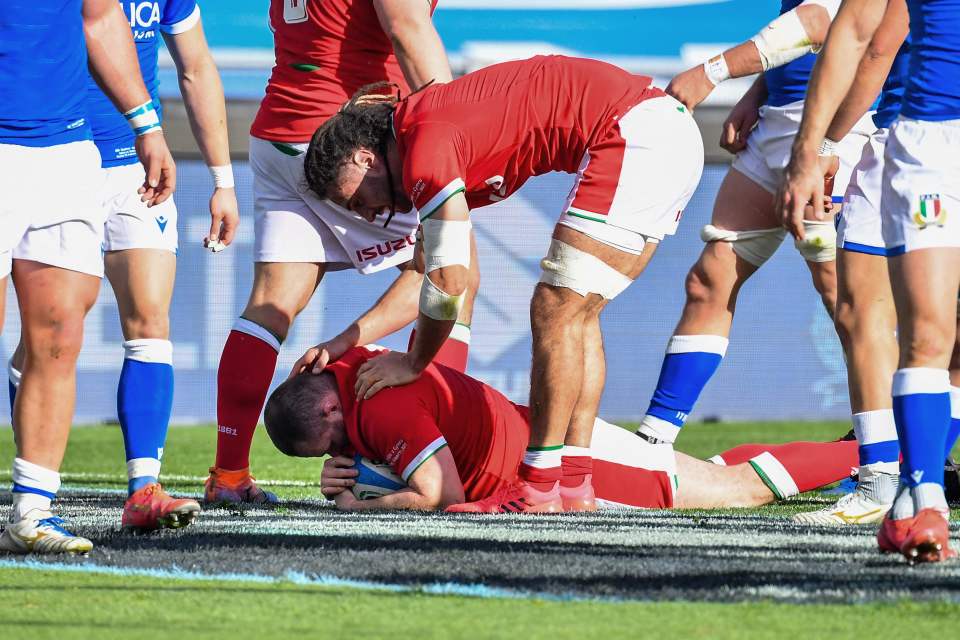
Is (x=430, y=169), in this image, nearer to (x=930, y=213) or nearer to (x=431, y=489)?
(x=431, y=489)

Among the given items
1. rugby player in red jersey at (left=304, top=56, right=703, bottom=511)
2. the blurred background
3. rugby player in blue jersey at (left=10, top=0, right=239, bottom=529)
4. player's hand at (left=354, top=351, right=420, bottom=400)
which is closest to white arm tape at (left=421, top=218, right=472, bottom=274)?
rugby player in red jersey at (left=304, top=56, right=703, bottom=511)

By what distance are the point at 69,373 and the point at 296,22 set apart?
223 cm

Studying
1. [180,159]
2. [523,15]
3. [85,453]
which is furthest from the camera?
[523,15]

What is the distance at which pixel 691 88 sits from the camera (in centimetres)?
495

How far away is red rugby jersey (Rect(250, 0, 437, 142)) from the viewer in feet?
17.4

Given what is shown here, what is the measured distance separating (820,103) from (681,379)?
1.74 metres

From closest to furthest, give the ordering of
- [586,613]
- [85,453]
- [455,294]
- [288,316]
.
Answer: [586,613] < [455,294] < [288,316] < [85,453]

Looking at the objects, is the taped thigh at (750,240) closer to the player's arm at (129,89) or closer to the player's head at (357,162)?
the player's head at (357,162)

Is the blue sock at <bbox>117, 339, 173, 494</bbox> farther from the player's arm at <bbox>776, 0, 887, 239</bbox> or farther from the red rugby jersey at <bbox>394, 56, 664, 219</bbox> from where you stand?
the player's arm at <bbox>776, 0, 887, 239</bbox>

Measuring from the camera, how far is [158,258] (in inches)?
178

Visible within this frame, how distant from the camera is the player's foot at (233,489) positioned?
514 cm

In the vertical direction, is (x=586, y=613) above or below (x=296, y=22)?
below

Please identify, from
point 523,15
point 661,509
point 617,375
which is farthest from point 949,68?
point 523,15

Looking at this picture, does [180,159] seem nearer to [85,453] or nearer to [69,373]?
[85,453]
